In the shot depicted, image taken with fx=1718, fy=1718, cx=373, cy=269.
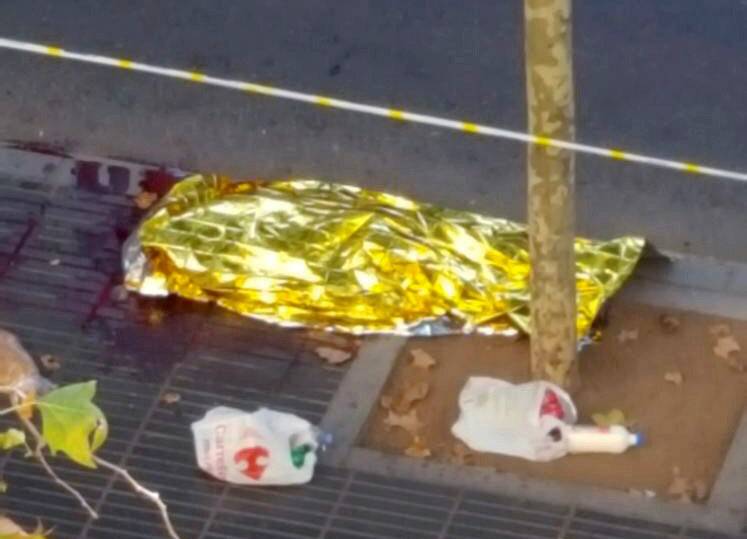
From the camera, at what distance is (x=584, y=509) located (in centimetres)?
521

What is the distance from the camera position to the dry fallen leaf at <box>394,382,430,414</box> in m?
5.58

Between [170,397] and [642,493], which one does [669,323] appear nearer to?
[642,493]

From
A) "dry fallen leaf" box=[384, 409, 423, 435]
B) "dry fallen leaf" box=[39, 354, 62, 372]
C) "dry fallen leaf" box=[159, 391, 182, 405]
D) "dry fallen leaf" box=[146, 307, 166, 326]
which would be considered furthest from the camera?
"dry fallen leaf" box=[146, 307, 166, 326]

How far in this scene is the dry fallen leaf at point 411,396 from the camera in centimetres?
558

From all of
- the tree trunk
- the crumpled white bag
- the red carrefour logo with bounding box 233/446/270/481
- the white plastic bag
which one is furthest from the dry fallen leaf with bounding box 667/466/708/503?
the red carrefour logo with bounding box 233/446/270/481

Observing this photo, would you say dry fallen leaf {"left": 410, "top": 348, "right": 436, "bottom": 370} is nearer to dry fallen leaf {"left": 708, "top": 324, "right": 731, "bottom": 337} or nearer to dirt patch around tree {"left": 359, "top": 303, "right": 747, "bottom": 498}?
dirt patch around tree {"left": 359, "top": 303, "right": 747, "bottom": 498}

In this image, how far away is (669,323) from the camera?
593cm

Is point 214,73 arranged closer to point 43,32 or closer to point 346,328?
point 43,32

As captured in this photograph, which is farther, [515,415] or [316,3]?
[316,3]

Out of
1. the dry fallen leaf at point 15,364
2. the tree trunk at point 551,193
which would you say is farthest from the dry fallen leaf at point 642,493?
the dry fallen leaf at point 15,364

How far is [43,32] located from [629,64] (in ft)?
8.73

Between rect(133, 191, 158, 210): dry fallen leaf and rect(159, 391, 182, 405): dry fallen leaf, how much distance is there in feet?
3.37

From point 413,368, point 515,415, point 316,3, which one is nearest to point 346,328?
point 413,368

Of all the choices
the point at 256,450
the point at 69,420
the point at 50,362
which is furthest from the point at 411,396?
the point at 69,420
